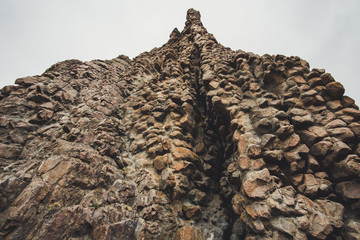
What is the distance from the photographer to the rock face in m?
4.60

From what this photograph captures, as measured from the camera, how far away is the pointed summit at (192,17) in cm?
2383

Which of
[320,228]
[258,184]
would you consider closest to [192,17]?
[258,184]

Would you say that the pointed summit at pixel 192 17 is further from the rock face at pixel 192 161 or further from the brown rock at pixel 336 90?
the brown rock at pixel 336 90

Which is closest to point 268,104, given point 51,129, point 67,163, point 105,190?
point 105,190

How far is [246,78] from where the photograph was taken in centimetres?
859

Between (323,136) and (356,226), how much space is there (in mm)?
2625

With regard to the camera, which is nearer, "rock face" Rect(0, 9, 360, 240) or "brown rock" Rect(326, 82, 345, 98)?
"rock face" Rect(0, 9, 360, 240)

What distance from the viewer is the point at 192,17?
82.0ft

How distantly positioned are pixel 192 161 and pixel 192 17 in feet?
86.3

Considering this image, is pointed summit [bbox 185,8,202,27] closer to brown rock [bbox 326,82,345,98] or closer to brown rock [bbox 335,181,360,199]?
brown rock [bbox 326,82,345,98]

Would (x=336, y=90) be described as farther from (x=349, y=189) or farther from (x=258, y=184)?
(x=258, y=184)

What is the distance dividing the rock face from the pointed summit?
17.6 meters

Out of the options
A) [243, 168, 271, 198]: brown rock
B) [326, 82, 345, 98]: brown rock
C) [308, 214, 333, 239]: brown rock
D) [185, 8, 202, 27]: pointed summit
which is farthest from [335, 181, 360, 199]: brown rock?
[185, 8, 202, 27]: pointed summit

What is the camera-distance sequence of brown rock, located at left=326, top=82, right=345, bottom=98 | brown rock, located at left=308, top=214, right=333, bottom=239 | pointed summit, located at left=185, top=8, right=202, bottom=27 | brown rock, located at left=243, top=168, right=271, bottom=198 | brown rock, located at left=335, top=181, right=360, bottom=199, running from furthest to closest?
pointed summit, located at left=185, top=8, right=202, bottom=27, brown rock, located at left=326, top=82, right=345, bottom=98, brown rock, located at left=243, top=168, right=271, bottom=198, brown rock, located at left=335, top=181, right=360, bottom=199, brown rock, located at left=308, top=214, right=333, bottom=239
